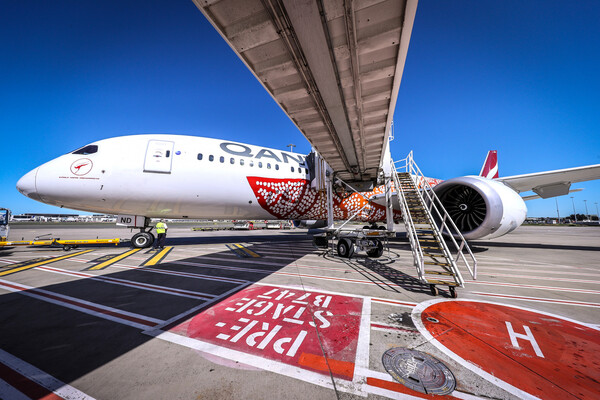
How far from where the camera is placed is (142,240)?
10.9 metres

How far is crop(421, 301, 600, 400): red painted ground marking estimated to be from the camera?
196 centimetres

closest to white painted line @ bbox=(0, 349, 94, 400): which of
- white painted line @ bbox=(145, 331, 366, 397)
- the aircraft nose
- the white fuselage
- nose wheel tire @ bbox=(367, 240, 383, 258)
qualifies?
white painted line @ bbox=(145, 331, 366, 397)

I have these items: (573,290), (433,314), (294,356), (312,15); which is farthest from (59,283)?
(573,290)

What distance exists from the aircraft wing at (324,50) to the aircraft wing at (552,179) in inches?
320

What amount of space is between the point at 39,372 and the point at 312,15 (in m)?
5.11

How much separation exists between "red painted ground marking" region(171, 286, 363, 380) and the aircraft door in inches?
306

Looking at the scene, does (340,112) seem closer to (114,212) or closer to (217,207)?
(217,207)

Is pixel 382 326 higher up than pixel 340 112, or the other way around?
pixel 340 112

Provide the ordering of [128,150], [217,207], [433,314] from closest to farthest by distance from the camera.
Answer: [433,314]
[128,150]
[217,207]

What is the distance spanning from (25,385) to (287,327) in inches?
99.0

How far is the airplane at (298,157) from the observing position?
3.17 m

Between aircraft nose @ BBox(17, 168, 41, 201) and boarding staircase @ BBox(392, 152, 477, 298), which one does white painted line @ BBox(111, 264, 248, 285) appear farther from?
aircraft nose @ BBox(17, 168, 41, 201)

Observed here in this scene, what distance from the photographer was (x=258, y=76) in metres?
4.15

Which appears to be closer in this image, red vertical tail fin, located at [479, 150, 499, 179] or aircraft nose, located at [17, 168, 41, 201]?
aircraft nose, located at [17, 168, 41, 201]
